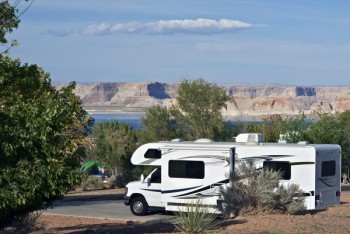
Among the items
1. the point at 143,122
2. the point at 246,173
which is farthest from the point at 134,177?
the point at 246,173

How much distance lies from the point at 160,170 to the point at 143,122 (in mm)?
18219

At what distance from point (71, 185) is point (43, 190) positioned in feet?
1.68

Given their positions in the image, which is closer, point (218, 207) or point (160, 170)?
point (218, 207)

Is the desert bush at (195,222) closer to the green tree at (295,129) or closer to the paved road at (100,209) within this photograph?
the paved road at (100,209)

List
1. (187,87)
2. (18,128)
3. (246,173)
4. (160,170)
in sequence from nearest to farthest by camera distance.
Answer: (18,128), (246,173), (160,170), (187,87)

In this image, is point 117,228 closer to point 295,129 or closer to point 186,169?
point 186,169

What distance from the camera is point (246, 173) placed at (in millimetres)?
20984

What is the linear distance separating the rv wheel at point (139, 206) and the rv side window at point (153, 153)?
4.48 feet

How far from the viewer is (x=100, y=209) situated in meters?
26.7

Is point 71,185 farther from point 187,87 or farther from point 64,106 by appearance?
point 187,87

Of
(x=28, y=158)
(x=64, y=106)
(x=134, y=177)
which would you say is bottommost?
(x=134, y=177)

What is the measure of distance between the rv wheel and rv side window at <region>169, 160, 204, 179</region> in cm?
164

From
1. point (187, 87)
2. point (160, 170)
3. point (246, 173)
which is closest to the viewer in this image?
point (246, 173)

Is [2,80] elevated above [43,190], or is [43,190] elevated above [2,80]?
[2,80]
